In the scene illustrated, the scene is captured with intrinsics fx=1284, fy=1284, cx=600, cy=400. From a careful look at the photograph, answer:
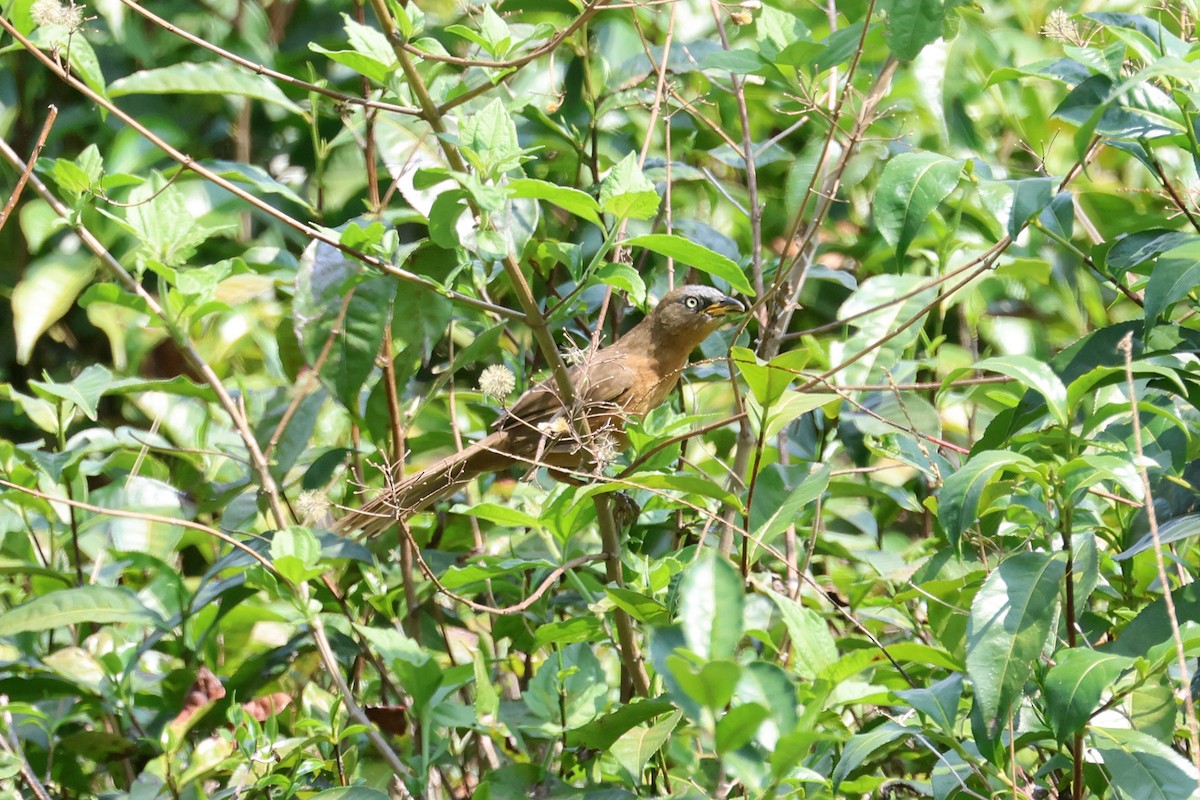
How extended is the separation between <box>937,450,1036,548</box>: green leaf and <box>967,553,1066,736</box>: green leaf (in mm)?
118

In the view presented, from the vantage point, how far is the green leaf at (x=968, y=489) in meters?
2.08

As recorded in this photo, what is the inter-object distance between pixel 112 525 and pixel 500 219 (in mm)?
1746

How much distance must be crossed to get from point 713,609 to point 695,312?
2646 millimetres

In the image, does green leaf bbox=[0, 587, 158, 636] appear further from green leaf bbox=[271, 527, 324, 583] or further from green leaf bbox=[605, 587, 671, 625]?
green leaf bbox=[605, 587, 671, 625]

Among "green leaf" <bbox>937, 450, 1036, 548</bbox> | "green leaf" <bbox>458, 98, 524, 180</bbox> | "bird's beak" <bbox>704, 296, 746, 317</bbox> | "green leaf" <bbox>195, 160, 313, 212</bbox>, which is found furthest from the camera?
"bird's beak" <bbox>704, 296, 746, 317</bbox>

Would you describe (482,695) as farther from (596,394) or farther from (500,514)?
(596,394)

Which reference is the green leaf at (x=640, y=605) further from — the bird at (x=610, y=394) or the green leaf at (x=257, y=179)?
the green leaf at (x=257, y=179)

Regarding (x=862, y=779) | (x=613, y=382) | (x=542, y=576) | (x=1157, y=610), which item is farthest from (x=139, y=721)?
(x=1157, y=610)

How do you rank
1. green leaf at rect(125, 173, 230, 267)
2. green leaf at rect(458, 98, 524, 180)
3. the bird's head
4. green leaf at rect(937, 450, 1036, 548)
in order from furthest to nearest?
the bird's head
green leaf at rect(125, 173, 230, 267)
green leaf at rect(458, 98, 524, 180)
green leaf at rect(937, 450, 1036, 548)

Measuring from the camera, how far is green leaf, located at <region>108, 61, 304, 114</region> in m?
3.28

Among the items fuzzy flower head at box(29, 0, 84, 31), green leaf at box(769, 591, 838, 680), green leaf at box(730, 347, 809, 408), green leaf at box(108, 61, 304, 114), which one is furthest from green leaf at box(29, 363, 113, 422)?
green leaf at box(769, 591, 838, 680)

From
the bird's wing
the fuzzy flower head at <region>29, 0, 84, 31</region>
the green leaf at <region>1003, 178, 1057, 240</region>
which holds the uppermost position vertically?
the fuzzy flower head at <region>29, 0, 84, 31</region>

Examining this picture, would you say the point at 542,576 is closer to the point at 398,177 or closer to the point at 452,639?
the point at 452,639

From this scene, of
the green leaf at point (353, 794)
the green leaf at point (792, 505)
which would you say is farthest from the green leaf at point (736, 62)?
the green leaf at point (353, 794)
